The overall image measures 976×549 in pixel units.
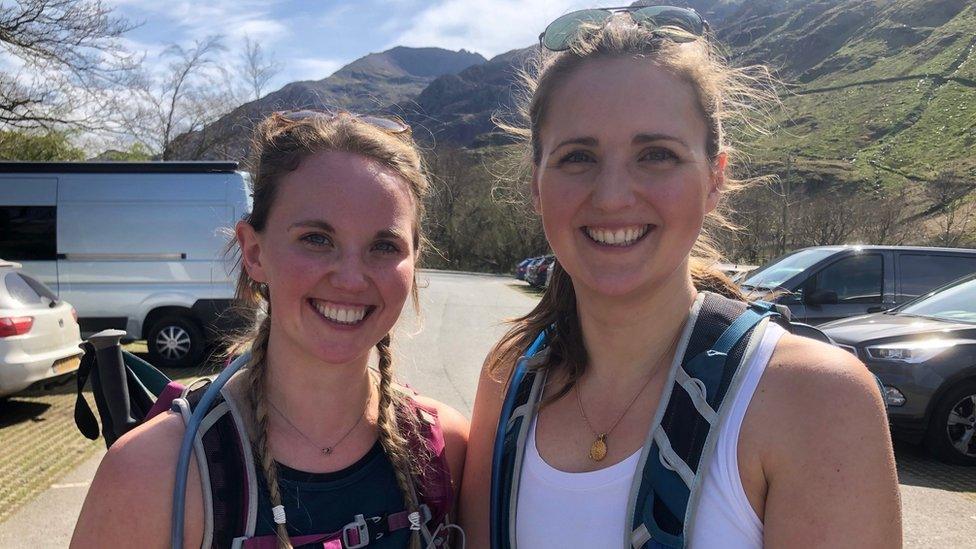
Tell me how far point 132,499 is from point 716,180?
4.91ft

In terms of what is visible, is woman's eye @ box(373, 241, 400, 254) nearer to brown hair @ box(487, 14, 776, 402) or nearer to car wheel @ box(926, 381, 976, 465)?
brown hair @ box(487, 14, 776, 402)

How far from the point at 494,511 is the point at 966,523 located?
4352 mm

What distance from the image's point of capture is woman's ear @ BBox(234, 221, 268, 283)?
1.74 m

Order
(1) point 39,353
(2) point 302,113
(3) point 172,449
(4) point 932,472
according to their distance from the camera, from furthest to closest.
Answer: (1) point 39,353, (4) point 932,472, (2) point 302,113, (3) point 172,449

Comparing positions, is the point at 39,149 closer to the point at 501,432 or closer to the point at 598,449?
the point at 501,432

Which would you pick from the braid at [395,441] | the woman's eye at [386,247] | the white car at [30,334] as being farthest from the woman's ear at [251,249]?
the white car at [30,334]

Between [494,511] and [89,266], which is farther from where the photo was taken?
[89,266]

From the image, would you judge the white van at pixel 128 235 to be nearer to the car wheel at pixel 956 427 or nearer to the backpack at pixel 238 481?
the backpack at pixel 238 481

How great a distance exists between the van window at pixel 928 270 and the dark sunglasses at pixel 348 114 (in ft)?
26.1

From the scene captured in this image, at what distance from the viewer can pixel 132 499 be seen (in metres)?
1.33

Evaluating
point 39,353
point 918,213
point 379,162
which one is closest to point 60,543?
point 39,353

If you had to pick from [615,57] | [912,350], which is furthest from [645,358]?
[912,350]

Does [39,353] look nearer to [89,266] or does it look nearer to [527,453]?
[89,266]

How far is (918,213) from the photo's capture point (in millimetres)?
34344
